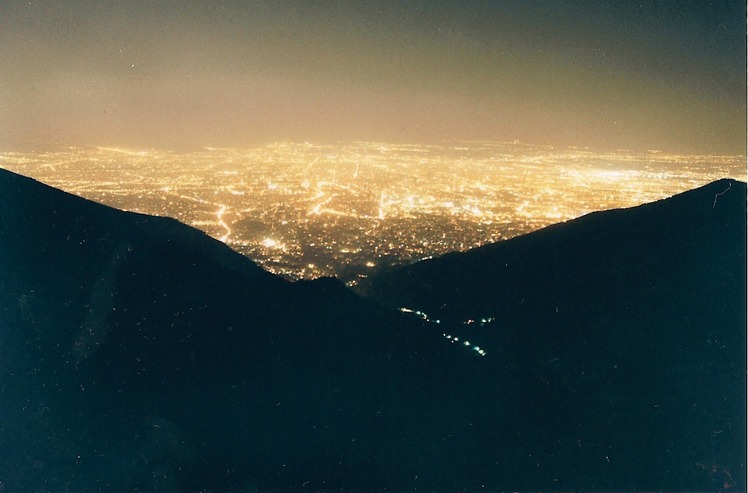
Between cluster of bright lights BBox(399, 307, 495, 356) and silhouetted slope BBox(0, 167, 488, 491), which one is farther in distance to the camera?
cluster of bright lights BBox(399, 307, 495, 356)

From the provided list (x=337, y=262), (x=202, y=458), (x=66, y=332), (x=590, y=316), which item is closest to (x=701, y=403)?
(x=590, y=316)

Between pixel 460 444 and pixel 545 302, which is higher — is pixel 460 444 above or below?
below

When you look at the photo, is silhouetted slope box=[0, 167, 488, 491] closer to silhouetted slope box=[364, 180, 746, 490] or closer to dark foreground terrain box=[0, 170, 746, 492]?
dark foreground terrain box=[0, 170, 746, 492]

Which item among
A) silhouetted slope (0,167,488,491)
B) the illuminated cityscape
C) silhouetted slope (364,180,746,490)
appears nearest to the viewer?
silhouetted slope (0,167,488,491)

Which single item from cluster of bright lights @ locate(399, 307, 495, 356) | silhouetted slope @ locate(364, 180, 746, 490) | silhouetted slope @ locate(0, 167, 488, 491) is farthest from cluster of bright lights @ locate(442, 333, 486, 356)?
silhouetted slope @ locate(0, 167, 488, 491)

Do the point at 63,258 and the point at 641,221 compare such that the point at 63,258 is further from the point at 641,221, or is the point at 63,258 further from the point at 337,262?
the point at 337,262

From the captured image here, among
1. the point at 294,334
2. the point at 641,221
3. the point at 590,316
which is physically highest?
the point at 641,221
